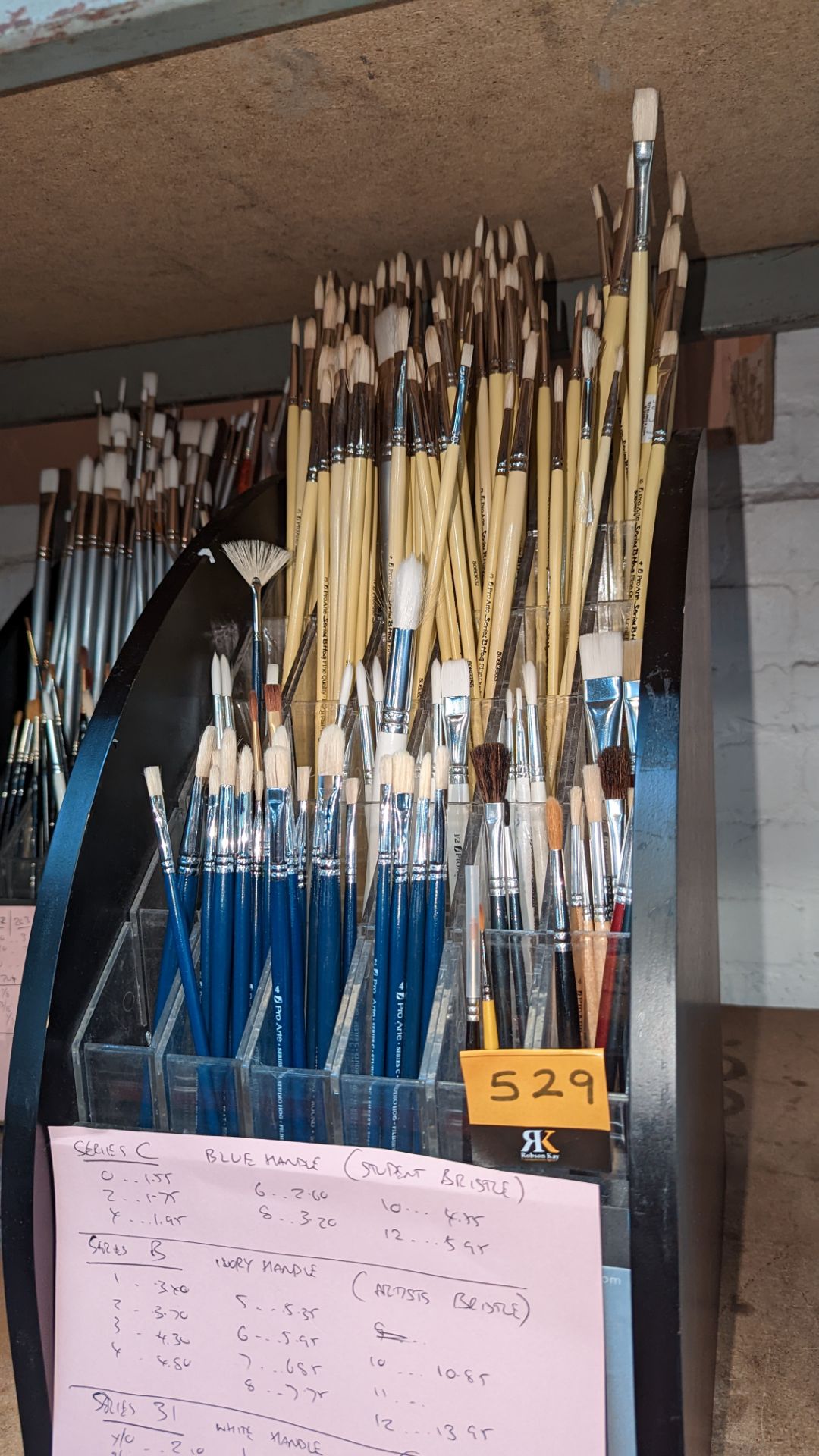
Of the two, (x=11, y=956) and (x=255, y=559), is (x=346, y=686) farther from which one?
(x=11, y=956)

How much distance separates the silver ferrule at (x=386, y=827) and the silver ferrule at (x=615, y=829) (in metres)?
0.16

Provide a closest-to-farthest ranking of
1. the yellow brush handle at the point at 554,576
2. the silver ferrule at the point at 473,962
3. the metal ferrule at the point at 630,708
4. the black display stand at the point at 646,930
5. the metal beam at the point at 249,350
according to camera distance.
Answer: the black display stand at the point at 646,930
the silver ferrule at the point at 473,962
the metal ferrule at the point at 630,708
the yellow brush handle at the point at 554,576
the metal beam at the point at 249,350

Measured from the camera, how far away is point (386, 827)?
76 cm

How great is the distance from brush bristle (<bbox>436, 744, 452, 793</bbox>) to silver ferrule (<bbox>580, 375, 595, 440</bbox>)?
0.38 meters

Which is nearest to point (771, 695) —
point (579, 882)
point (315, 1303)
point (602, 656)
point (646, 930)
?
point (602, 656)

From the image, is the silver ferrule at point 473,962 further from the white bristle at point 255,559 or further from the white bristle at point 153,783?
the white bristle at point 255,559

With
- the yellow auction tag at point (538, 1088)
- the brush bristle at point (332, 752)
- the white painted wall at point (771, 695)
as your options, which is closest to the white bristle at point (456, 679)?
the brush bristle at point (332, 752)

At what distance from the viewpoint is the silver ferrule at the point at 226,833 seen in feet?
2.58

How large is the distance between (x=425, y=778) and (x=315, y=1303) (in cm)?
35

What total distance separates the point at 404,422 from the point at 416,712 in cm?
29

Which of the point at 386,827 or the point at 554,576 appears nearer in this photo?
the point at 386,827

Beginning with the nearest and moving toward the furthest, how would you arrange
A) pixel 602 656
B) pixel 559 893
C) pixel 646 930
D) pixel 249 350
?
pixel 646 930 < pixel 559 893 < pixel 602 656 < pixel 249 350

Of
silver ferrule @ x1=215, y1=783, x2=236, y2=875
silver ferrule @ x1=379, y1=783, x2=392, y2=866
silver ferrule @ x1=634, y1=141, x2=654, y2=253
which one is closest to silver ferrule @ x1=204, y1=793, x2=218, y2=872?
silver ferrule @ x1=215, y1=783, x2=236, y2=875

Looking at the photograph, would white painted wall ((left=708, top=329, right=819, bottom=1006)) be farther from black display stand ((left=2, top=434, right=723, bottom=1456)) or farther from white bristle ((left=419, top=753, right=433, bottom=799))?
white bristle ((left=419, top=753, right=433, bottom=799))
